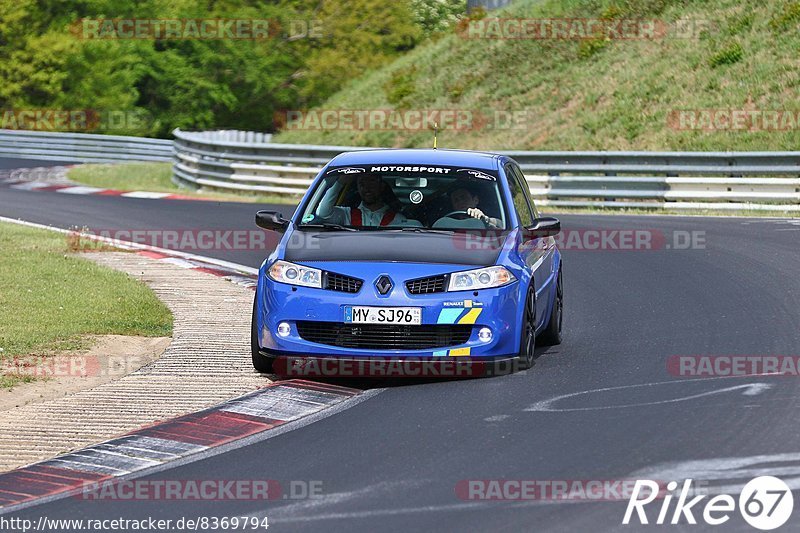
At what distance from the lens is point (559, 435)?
7.85 meters

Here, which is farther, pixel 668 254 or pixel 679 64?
pixel 679 64

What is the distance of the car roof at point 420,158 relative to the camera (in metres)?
10.9

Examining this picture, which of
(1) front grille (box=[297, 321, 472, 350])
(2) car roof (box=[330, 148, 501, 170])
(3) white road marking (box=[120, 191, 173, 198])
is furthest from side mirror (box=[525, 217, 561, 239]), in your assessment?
(3) white road marking (box=[120, 191, 173, 198])

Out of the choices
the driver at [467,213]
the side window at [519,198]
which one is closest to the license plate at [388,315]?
the driver at [467,213]

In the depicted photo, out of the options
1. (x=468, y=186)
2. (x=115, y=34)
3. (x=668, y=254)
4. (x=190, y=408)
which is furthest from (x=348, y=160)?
(x=115, y=34)

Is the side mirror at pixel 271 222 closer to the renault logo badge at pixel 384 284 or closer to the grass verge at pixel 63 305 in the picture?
the renault logo badge at pixel 384 284

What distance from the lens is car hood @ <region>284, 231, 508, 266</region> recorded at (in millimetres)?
9641

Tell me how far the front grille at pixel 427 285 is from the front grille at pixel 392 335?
0.24m

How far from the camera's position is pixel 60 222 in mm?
22656

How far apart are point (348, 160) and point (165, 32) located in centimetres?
5643

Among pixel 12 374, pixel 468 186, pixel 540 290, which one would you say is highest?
pixel 468 186

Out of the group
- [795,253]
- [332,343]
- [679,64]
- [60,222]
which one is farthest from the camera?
[679,64]

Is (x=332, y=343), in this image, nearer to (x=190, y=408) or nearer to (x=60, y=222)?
(x=190, y=408)

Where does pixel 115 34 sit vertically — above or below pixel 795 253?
above
